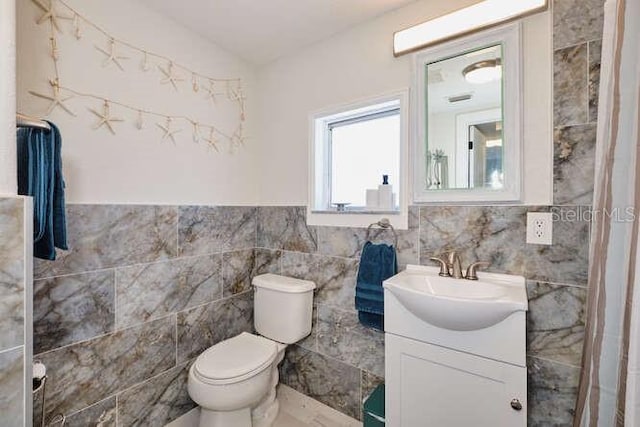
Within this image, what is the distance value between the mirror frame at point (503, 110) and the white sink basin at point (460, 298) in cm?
35

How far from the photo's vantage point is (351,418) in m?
1.69

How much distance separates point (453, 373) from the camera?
1.09m

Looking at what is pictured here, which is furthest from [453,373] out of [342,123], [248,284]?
[342,123]

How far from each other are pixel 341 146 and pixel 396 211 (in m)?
0.66

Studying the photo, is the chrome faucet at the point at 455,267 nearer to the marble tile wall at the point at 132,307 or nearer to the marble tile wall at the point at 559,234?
the marble tile wall at the point at 559,234

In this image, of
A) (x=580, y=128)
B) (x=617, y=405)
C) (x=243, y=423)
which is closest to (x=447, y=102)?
(x=580, y=128)

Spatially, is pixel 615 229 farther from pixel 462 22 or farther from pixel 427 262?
pixel 462 22

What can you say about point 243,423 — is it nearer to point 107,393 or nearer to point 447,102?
point 107,393

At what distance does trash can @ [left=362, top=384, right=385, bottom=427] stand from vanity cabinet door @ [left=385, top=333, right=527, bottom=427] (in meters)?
0.14

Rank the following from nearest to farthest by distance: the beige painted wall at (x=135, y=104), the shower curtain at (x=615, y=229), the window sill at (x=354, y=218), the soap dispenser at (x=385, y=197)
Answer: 1. the shower curtain at (x=615, y=229)
2. the beige painted wall at (x=135, y=104)
3. the window sill at (x=354, y=218)
4. the soap dispenser at (x=385, y=197)

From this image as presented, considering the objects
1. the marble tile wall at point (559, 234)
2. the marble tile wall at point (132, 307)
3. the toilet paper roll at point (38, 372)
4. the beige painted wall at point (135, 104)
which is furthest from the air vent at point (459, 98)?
the toilet paper roll at point (38, 372)

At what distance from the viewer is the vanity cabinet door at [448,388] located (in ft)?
3.24

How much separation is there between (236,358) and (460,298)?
1.19 metres

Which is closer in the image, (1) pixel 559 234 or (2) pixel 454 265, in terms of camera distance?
(1) pixel 559 234
